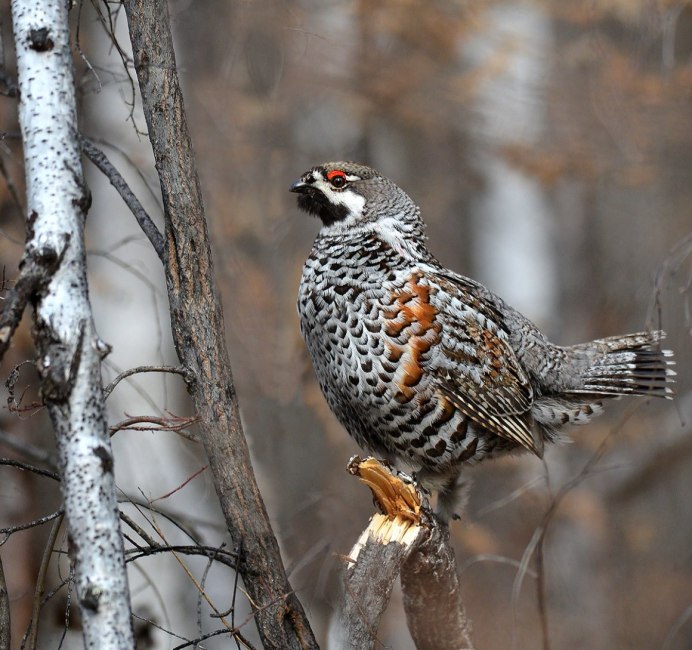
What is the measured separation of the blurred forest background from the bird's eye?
8.64 ft

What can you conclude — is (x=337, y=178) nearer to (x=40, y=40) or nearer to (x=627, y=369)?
(x=627, y=369)

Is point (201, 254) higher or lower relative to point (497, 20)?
lower

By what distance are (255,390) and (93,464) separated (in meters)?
5.06

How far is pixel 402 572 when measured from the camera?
3676 millimetres

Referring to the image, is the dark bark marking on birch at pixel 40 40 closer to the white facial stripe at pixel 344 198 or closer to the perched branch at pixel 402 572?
the perched branch at pixel 402 572

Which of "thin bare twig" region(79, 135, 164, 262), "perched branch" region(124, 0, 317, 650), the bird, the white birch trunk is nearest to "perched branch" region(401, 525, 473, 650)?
the bird

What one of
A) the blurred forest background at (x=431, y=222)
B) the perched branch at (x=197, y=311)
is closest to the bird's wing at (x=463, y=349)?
the perched branch at (x=197, y=311)

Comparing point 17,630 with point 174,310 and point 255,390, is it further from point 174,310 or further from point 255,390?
point 174,310

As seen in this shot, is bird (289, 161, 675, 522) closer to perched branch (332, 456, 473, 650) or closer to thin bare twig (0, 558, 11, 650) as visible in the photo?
perched branch (332, 456, 473, 650)

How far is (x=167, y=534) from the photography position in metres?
7.90

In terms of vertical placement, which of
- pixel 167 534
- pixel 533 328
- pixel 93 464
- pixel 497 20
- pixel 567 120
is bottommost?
pixel 93 464

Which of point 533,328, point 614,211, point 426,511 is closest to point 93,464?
point 426,511

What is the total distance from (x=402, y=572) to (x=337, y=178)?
184cm

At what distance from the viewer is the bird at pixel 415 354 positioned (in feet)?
12.5
